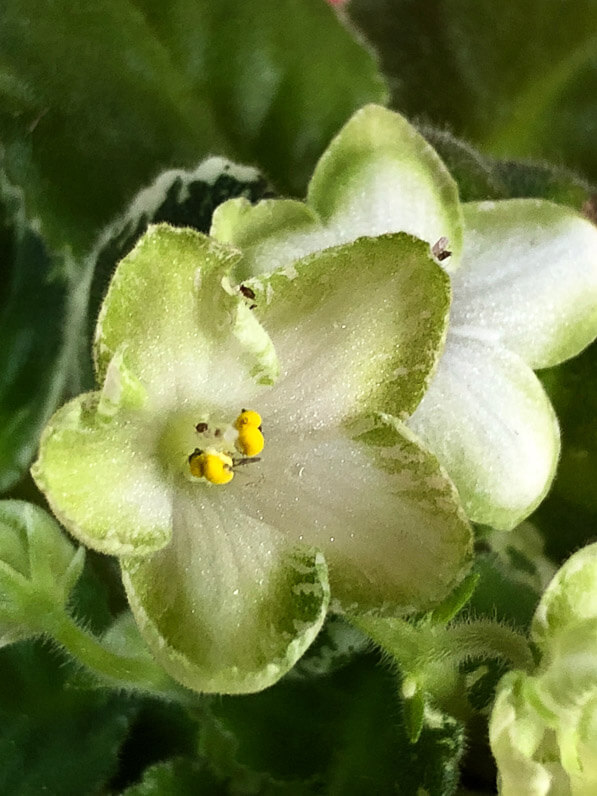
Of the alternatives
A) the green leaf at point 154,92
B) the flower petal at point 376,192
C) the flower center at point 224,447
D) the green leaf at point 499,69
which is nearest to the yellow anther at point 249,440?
the flower center at point 224,447

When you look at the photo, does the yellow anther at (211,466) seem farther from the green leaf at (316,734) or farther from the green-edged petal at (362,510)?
the green leaf at (316,734)

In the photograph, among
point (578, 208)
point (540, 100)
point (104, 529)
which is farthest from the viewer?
point (540, 100)

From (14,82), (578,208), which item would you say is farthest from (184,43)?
(578,208)

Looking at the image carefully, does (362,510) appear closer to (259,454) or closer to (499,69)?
(259,454)

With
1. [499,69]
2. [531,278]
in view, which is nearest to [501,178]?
[531,278]

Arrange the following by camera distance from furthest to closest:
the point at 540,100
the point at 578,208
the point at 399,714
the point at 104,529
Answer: the point at 540,100 < the point at 578,208 < the point at 399,714 < the point at 104,529

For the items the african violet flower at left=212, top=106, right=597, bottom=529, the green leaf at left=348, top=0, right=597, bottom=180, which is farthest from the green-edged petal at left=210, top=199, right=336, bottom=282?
the green leaf at left=348, top=0, right=597, bottom=180

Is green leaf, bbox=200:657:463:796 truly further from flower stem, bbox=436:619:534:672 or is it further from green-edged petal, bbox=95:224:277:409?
green-edged petal, bbox=95:224:277:409

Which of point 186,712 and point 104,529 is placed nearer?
point 104,529

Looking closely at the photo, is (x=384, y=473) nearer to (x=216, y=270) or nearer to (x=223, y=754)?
(x=216, y=270)
